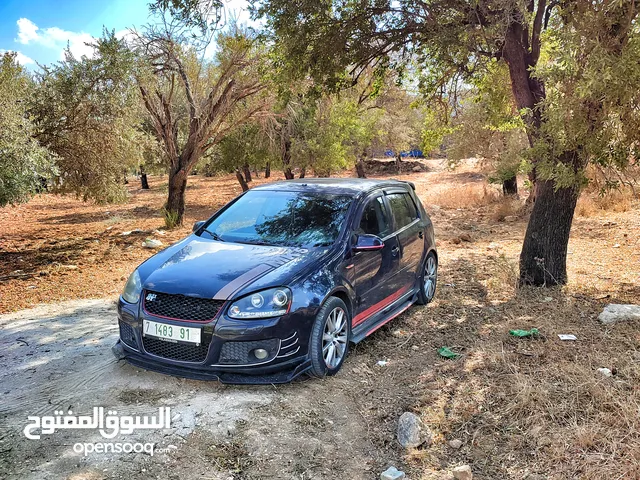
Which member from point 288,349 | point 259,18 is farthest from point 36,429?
point 259,18

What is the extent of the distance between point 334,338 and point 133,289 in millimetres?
1860

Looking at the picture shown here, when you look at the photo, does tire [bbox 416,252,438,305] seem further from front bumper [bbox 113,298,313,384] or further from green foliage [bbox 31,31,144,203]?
green foliage [bbox 31,31,144,203]

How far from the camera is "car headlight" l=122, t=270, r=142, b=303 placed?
4332 millimetres

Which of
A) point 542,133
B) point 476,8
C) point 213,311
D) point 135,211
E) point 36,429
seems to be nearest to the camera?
point 36,429

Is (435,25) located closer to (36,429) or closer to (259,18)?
(259,18)

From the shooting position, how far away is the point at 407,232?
A: 20.0 feet

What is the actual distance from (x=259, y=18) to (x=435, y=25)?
9.58 feet

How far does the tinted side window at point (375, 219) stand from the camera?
5.31m

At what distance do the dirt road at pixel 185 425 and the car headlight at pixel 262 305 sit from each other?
0.68 m

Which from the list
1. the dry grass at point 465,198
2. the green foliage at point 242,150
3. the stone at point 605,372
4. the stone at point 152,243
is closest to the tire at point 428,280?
the stone at point 605,372

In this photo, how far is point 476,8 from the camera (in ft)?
24.4

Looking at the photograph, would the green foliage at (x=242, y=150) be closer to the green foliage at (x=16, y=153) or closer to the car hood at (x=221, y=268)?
the green foliage at (x=16, y=153)

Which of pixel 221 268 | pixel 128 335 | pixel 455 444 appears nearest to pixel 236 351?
pixel 221 268

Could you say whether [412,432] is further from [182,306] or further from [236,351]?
[182,306]
